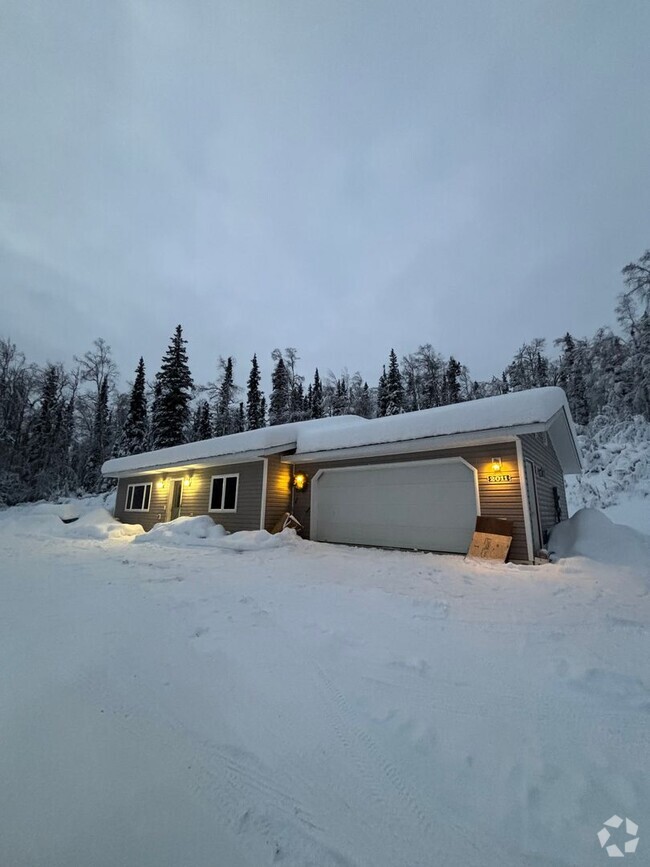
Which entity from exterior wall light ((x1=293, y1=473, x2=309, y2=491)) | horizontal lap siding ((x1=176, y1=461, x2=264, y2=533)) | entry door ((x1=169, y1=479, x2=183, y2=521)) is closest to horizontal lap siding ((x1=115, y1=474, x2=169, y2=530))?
entry door ((x1=169, y1=479, x2=183, y2=521))

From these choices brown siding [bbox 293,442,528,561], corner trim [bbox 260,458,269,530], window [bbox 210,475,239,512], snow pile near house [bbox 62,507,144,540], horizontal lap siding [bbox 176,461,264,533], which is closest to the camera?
brown siding [bbox 293,442,528,561]

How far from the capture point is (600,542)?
696 centimetres

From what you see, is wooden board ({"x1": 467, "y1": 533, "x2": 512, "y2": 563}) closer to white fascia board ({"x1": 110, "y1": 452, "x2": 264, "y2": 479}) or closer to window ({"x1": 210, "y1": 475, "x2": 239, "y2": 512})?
white fascia board ({"x1": 110, "y1": 452, "x2": 264, "y2": 479})

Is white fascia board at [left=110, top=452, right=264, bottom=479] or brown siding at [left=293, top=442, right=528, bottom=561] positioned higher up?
white fascia board at [left=110, top=452, right=264, bottom=479]

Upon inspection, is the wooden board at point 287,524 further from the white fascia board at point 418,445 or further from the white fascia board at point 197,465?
the white fascia board at point 197,465

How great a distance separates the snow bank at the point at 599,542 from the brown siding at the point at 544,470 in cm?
52

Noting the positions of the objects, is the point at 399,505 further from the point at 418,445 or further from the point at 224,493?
the point at 224,493

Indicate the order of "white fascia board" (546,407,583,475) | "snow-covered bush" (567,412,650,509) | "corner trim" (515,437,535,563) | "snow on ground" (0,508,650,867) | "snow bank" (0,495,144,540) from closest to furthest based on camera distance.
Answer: "snow on ground" (0,508,650,867), "corner trim" (515,437,535,563), "white fascia board" (546,407,583,475), "snow bank" (0,495,144,540), "snow-covered bush" (567,412,650,509)

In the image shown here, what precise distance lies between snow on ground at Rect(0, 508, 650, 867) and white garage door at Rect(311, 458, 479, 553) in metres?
3.65

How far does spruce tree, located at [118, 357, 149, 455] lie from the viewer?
24859 millimetres

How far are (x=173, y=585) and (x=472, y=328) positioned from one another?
2896 inches

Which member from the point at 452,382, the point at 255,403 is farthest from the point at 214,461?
the point at 452,382

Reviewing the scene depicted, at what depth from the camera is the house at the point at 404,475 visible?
7.30 m

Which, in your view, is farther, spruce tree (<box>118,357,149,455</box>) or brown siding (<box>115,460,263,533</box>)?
spruce tree (<box>118,357,149,455</box>)
